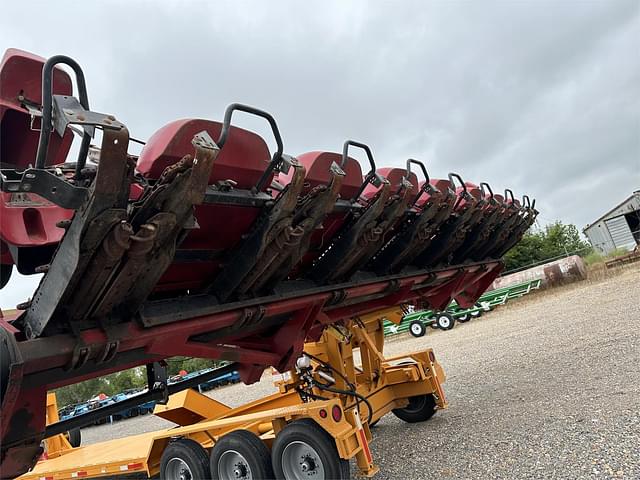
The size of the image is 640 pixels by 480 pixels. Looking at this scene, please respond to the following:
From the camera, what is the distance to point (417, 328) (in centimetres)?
1897

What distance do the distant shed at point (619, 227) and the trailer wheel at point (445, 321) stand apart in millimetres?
16999

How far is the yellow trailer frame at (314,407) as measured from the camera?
4.09 m

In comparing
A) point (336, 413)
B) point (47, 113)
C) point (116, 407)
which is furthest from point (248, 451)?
point (47, 113)

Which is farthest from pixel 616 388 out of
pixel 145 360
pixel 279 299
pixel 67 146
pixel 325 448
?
pixel 67 146

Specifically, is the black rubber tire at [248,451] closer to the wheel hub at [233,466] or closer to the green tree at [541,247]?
the wheel hub at [233,466]

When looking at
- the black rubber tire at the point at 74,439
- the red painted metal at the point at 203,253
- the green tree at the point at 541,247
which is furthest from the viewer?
the green tree at the point at 541,247

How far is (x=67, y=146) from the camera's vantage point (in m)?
3.14

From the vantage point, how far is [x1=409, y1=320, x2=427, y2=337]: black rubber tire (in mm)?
18844

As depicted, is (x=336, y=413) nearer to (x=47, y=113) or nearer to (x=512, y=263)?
(x=47, y=113)

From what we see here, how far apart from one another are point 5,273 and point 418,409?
15.4 feet

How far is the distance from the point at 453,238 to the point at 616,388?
7.43ft

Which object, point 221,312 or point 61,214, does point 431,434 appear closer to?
point 221,312

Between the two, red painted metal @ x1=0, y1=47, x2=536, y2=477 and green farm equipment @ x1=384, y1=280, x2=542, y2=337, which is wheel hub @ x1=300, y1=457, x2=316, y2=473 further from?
green farm equipment @ x1=384, y1=280, x2=542, y2=337

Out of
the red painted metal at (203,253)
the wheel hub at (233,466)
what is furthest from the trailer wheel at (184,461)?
the red painted metal at (203,253)
